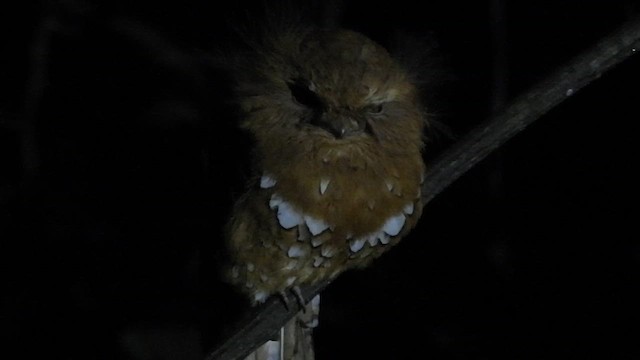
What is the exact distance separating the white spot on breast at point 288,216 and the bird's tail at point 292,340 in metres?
0.55

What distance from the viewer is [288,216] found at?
8.70ft

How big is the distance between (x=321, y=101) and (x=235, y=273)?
1.50 ft

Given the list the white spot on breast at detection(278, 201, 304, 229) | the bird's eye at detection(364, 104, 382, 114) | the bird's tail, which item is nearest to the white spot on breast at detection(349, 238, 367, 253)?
the white spot on breast at detection(278, 201, 304, 229)

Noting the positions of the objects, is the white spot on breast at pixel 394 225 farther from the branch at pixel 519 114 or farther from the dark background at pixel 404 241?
the dark background at pixel 404 241

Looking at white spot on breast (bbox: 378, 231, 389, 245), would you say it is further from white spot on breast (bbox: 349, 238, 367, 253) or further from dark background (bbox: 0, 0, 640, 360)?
dark background (bbox: 0, 0, 640, 360)

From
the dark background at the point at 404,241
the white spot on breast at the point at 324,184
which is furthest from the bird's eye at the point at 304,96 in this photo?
the dark background at the point at 404,241

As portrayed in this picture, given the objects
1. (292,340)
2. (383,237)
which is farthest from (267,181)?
(292,340)

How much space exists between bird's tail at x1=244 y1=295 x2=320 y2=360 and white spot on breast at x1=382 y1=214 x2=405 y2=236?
507 millimetres

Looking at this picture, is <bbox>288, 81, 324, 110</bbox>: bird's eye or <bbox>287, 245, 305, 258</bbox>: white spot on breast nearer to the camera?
<bbox>288, 81, 324, 110</bbox>: bird's eye

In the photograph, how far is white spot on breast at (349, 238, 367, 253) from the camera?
8.94 ft

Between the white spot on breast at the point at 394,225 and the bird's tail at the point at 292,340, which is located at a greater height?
the white spot on breast at the point at 394,225

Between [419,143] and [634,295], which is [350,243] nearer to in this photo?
[419,143]

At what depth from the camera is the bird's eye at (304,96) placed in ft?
8.45

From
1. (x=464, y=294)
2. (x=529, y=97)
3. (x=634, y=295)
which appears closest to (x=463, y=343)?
(x=464, y=294)
